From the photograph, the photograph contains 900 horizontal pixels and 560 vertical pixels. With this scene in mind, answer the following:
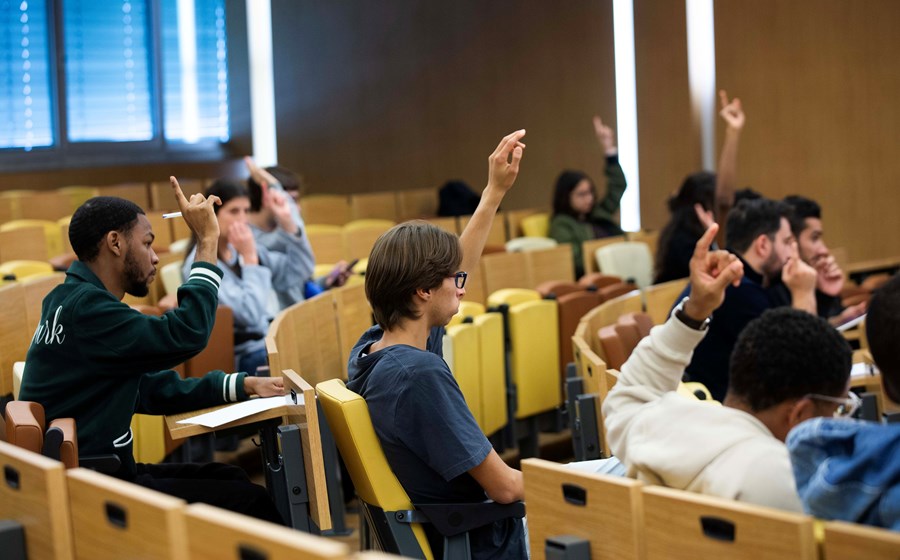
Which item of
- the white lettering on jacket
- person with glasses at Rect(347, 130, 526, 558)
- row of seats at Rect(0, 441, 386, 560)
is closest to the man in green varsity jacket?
the white lettering on jacket

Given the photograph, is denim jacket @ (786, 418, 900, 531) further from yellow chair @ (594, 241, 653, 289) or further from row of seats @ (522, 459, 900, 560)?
yellow chair @ (594, 241, 653, 289)

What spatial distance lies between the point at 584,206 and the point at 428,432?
16.0 feet

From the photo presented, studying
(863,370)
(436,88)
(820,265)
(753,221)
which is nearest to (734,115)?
(820,265)

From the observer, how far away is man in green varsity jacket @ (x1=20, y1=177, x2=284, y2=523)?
93.4 inches

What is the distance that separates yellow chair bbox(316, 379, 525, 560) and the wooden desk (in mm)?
129

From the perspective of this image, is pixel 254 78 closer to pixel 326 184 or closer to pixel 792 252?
pixel 326 184

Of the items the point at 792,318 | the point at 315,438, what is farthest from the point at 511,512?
the point at 792,318

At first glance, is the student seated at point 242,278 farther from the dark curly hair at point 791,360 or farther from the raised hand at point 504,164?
the dark curly hair at point 791,360

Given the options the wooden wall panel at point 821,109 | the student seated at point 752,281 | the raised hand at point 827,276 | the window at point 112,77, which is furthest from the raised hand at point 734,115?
the window at point 112,77

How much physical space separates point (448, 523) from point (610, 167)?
5.06 metres

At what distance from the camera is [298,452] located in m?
2.34

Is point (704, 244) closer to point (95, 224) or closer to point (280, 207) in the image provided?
point (95, 224)

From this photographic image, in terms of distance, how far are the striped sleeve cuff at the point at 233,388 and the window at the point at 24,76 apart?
25.6ft

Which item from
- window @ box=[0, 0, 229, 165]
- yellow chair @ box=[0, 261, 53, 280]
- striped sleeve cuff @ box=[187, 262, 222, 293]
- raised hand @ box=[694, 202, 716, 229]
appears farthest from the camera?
window @ box=[0, 0, 229, 165]
